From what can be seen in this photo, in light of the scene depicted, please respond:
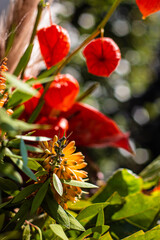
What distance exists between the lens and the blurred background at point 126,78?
93 centimetres

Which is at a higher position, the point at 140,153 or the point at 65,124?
the point at 65,124

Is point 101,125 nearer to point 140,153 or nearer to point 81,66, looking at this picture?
point 81,66

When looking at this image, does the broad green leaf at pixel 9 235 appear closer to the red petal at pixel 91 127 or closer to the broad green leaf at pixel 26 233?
the broad green leaf at pixel 26 233

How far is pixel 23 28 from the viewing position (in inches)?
11.6

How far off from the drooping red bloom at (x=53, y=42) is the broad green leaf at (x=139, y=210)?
150 millimetres

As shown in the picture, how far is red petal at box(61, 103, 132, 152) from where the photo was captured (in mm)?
397

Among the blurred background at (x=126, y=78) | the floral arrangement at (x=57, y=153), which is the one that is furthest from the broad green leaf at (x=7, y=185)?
the blurred background at (x=126, y=78)

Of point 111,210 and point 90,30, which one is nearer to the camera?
point 111,210

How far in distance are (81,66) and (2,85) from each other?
2.39 ft

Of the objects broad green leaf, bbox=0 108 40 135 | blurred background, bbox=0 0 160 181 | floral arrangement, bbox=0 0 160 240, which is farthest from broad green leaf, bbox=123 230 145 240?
blurred background, bbox=0 0 160 181

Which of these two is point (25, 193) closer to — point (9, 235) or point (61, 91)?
point (9, 235)

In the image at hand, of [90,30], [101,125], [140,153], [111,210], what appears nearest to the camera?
[111,210]

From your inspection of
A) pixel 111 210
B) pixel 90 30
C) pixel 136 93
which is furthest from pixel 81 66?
pixel 111 210

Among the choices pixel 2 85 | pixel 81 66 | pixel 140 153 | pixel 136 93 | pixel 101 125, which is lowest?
pixel 140 153
